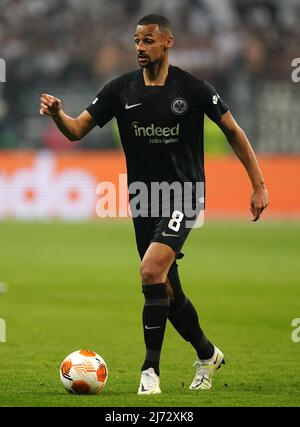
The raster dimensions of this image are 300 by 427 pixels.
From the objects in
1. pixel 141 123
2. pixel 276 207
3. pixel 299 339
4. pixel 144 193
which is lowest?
pixel 276 207

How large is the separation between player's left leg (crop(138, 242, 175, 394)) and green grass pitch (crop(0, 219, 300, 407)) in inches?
8.7

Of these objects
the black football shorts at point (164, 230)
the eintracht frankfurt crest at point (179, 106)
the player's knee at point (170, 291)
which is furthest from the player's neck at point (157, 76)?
the player's knee at point (170, 291)

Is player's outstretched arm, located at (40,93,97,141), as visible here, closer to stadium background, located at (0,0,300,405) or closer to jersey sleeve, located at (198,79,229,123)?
jersey sleeve, located at (198,79,229,123)

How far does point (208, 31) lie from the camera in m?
32.2

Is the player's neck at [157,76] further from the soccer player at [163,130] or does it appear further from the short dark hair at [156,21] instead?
the short dark hair at [156,21]

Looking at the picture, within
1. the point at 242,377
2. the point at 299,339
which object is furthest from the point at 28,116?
the point at 242,377

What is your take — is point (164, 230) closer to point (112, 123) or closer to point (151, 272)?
point (151, 272)

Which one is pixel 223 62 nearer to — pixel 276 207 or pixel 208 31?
pixel 208 31

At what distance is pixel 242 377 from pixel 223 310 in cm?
451

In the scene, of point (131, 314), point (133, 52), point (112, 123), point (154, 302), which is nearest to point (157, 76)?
point (154, 302)

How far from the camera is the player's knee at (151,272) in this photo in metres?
6.94

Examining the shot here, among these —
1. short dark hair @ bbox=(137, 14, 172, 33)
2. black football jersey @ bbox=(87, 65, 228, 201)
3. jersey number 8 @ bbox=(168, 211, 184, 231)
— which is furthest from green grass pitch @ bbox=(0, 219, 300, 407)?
short dark hair @ bbox=(137, 14, 172, 33)

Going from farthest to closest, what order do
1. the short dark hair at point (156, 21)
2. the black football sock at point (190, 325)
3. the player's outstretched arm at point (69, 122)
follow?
the black football sock at point (190, 325) → the short dark hair at point (156, 21) → the player's outstretched arm at point (69, 122)

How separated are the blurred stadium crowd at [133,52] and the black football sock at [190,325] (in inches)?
874
